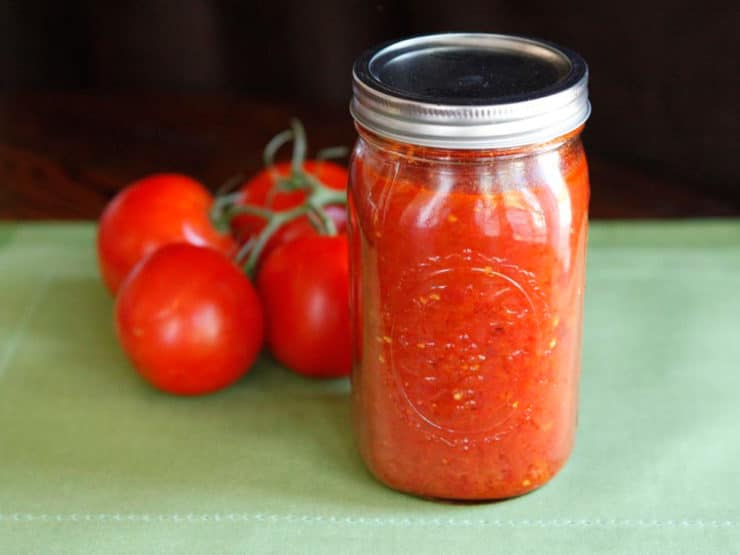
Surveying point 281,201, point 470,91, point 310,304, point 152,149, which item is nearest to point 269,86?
point 152,149

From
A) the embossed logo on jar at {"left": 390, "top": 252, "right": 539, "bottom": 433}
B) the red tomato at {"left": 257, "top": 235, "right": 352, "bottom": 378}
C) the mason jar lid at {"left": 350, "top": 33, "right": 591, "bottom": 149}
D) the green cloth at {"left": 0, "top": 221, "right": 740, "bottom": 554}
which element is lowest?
the green cloth at {"left": 0, "top": 221, "right": 740, "bottom": 554}

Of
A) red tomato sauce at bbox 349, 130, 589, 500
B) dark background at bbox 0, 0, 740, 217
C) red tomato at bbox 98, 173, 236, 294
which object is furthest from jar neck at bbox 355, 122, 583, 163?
dark background at bbox 0, 0, 740, 217

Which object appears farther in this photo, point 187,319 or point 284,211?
point 284,211

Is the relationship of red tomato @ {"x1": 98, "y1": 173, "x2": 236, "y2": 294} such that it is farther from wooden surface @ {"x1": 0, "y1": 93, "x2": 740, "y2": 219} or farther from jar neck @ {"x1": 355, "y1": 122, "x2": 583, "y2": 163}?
jar neck @ {"x1": 355, "y1": 122, "x2": 583, "y2": 163}

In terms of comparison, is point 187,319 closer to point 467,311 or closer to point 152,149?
point 467,311

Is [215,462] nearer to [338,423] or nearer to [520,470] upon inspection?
[338,423]

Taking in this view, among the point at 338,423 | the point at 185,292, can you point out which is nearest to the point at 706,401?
the point at 338,423
